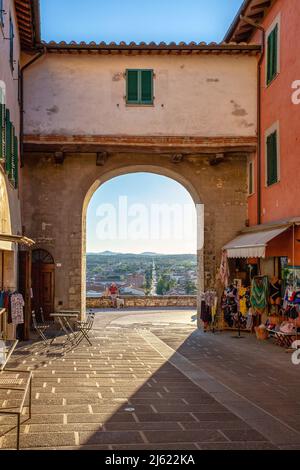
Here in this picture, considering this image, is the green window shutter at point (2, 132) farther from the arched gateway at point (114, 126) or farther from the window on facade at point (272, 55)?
the window on facade at point (272, 55)

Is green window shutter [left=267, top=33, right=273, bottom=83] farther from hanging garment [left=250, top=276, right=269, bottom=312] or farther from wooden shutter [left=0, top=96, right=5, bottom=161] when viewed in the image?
wooden shutter [left=0, top=96, right=5, bottom=161]

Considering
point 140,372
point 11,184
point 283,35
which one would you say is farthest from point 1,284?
point 283,35

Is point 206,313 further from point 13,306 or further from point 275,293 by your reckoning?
point 13,306

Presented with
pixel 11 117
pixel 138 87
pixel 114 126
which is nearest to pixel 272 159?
pixel 138 87

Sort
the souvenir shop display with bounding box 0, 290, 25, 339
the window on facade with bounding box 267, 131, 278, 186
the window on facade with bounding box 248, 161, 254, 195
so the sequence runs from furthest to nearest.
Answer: the window on facade with bounding box 248, 161, 254, 195 < the window on facade with bounding box 267, 131, 278, 186 < the souvenir shop display with bounding box 0, 290, 25, 339

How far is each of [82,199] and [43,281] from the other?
283 cm

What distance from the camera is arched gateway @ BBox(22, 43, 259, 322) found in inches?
685

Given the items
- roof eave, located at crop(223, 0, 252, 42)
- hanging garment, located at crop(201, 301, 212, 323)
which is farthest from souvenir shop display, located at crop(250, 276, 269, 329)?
roof eave, located at crop(223, 0, 252, 42)

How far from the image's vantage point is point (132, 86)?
17688 mm

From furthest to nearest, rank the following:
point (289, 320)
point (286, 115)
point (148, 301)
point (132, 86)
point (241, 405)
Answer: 1. point (148, 301)
2. point (132, 86)
3. point (286, 115)
4. point (289, 320)
5. point (241, 405)

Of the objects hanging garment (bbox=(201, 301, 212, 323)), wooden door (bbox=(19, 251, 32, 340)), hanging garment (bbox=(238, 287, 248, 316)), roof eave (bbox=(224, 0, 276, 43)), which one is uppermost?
roof eave (bbox=(224, 0, 276, 43))

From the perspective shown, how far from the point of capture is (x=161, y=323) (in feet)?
68.0

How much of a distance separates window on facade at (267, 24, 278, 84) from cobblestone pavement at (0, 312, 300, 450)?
7431 millimetres

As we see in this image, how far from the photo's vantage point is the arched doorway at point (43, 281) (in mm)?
18047
